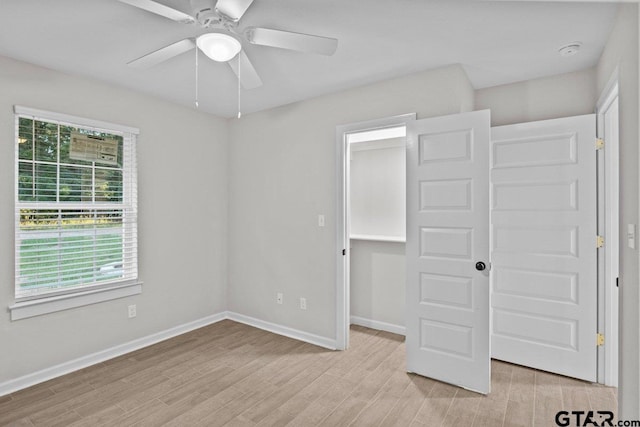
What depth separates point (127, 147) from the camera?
3.29 meters

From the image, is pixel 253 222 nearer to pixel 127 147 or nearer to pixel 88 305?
pixel 127 147

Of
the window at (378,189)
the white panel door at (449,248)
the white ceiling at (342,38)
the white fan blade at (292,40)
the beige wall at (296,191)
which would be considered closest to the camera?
the white fan blade at (292,40)

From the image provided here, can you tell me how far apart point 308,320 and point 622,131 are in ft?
9.48

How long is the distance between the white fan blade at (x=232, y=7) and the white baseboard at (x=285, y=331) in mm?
2822

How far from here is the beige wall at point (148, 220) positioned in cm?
257

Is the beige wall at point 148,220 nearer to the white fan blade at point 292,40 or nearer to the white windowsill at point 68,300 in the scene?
the white windowsill at point 68,300

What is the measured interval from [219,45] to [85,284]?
95.1 inches

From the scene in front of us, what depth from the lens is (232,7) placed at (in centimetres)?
173

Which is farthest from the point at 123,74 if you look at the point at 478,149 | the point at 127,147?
the point at 478,149

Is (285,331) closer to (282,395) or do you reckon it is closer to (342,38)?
(282,395)

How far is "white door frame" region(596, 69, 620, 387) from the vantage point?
8.27ft

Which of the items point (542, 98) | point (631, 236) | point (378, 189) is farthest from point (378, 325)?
point (542, 98)

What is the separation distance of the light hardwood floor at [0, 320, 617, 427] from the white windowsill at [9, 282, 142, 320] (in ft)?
1.82

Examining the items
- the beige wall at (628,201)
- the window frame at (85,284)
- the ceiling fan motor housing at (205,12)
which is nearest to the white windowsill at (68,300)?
the window frame at (85,284)
